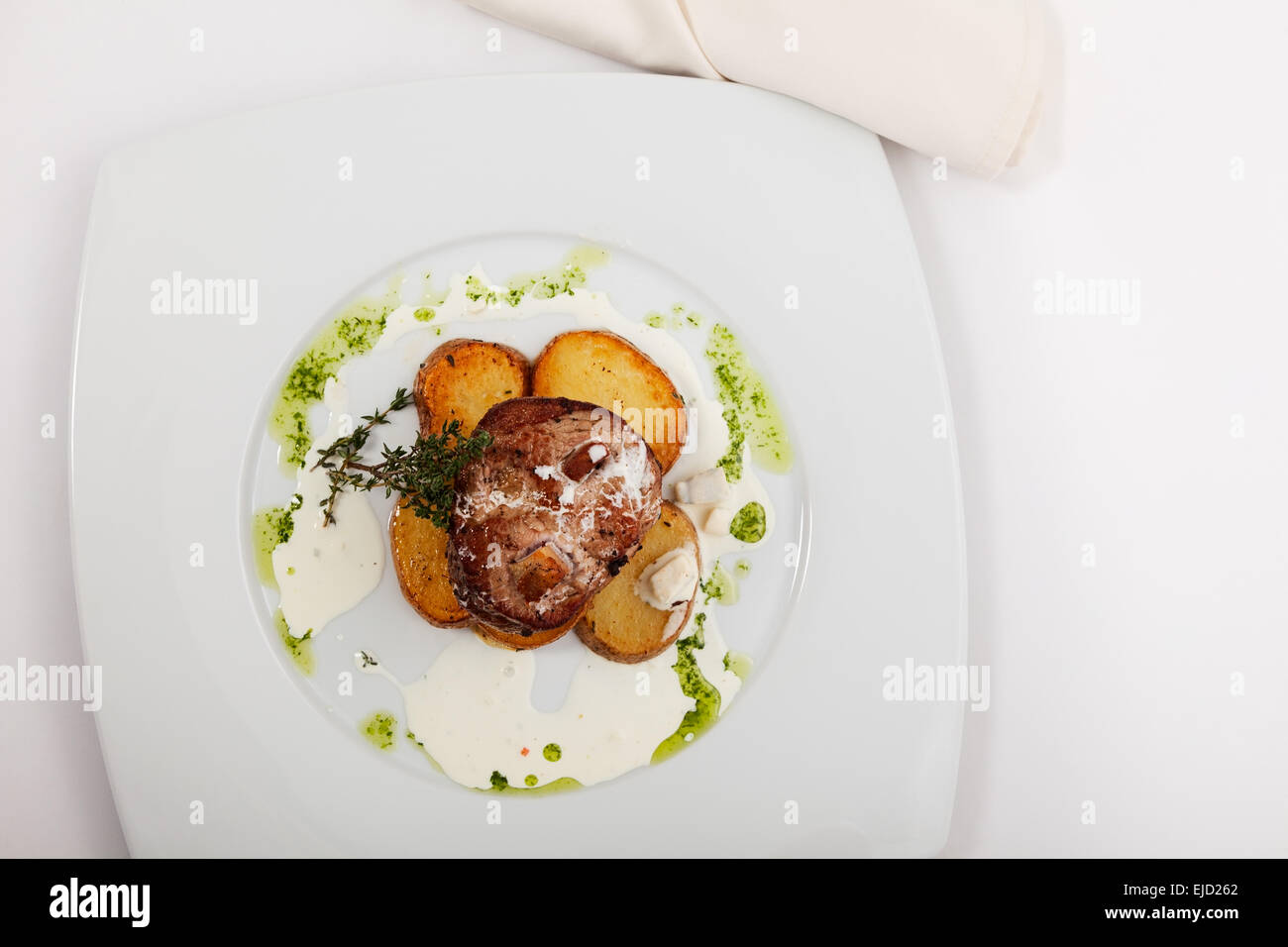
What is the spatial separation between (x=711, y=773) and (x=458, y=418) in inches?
45.8

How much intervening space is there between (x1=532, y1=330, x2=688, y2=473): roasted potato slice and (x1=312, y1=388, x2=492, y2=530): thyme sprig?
29cm

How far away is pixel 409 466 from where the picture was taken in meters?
1.98

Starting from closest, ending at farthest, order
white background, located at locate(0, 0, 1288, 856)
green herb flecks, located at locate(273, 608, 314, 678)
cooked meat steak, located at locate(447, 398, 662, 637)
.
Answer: cooked meat steak, located at locate(447, 398, 662, 637) < green herb flecks, located at locate(273, 608, 314, 678) < white background, located at locate(0, 0, 1288, 856)

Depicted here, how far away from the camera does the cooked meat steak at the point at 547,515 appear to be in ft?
6.00

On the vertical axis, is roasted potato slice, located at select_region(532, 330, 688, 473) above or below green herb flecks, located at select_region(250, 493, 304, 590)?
above

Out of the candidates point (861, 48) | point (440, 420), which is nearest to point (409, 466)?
point (440, 420)

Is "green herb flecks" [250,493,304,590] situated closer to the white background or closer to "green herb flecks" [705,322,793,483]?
the white background

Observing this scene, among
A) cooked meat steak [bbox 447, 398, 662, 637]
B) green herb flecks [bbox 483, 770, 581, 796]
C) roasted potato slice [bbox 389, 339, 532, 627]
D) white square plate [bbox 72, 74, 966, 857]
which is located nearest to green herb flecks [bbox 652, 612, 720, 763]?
white square plate [bbox 72, 74, 966, 857]

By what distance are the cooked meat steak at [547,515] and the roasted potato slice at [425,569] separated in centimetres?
24

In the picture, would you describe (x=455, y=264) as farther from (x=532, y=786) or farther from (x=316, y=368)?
(x=532, y=786)

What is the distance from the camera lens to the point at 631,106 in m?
2.24

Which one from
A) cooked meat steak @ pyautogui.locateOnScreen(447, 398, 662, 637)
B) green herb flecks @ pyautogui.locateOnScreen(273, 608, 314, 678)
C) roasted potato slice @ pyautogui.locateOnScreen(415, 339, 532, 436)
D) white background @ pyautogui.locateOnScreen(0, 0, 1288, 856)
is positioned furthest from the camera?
white background @ pyautogui.locateOnScreen(0, 0, 1288, 856)

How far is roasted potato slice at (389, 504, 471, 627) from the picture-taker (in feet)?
7.09

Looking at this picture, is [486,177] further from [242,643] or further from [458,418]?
[242,643]
